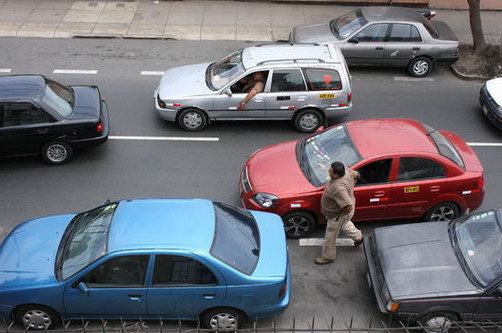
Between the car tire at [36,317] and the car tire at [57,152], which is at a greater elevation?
the car tire at [36,317]

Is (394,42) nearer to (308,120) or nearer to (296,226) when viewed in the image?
(308,120)

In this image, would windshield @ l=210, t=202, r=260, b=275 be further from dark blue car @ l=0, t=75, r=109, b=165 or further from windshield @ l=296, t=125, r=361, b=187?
dark blue car @ l=0, t=75, r=109, b=165

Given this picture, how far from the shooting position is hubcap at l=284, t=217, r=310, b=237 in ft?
29.7

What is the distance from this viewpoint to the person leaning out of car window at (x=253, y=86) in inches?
447

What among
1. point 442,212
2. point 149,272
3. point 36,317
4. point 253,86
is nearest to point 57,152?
point 253,86

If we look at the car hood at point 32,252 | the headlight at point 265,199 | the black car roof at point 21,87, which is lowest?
the headlight at point 265,199

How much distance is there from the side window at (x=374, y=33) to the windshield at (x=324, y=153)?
504cm

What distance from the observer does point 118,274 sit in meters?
6.93

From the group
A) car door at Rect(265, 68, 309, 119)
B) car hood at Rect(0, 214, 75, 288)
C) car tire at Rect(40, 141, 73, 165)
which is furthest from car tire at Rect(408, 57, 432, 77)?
car hood at Rect(0, 214, 75, 288)

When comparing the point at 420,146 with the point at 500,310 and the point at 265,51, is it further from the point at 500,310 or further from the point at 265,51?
the point at 265,51

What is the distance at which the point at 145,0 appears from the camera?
17625mm

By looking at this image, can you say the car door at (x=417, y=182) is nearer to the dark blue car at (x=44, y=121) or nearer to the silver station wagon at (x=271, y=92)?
the silver station wagon at (x=271, y=92)

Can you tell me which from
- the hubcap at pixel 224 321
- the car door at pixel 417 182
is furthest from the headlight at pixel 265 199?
the hubcap at pixel 224 321

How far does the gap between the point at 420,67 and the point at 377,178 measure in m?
6.34
